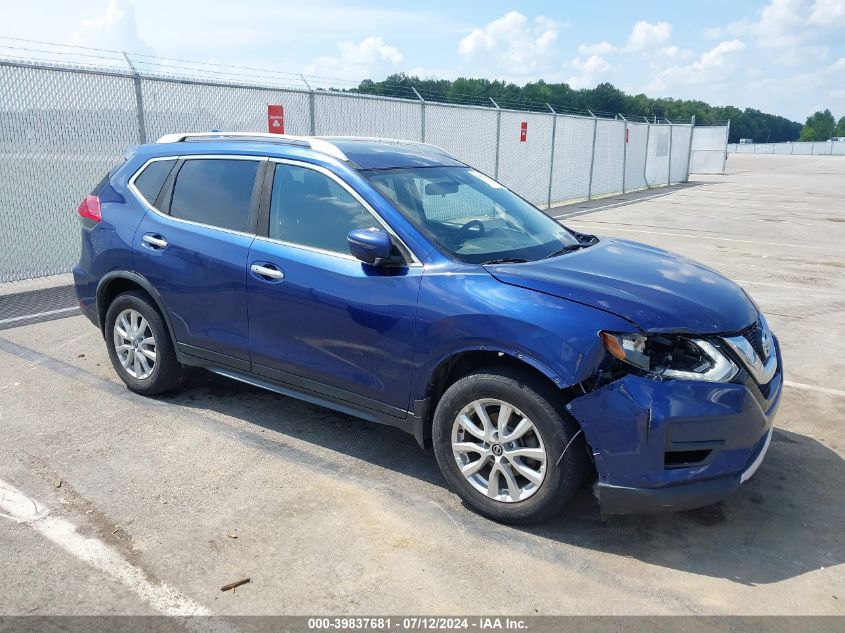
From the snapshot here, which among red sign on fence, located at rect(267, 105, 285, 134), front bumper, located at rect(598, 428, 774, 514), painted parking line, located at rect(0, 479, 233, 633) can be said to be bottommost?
painted parking line, located at rect(0, 479, 233, 633)

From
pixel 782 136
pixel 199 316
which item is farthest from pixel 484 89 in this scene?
pixel 782 136

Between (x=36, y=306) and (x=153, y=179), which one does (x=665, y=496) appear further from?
(x=36, y=306)

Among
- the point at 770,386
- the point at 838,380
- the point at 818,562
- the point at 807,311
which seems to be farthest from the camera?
the point at 807,311

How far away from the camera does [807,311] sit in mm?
7762

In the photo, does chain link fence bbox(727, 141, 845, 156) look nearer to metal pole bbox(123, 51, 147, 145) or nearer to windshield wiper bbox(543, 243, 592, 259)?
metal pole bbox(123, 51, 147, 145)

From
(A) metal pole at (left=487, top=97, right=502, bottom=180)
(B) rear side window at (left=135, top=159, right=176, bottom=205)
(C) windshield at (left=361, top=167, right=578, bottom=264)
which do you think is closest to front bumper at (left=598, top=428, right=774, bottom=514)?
(C) windshield at (left=361, top=167, right=578, bottom=264)

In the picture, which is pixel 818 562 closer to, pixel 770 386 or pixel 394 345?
pixel 770 386

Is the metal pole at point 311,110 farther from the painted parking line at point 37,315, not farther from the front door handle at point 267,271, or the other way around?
the front door handle at point 267,271

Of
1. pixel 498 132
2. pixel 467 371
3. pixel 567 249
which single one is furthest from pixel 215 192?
pixel 498 132

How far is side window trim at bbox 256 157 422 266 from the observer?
3691 millimetres

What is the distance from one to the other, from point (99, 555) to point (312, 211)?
2.03 metres

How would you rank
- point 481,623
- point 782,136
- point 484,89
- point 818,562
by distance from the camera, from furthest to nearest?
point 782,136 → point 484,89 → point 818,562 → point 481,623

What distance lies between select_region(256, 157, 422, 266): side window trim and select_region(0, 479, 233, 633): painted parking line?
70.0 inches

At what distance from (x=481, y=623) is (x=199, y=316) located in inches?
103
